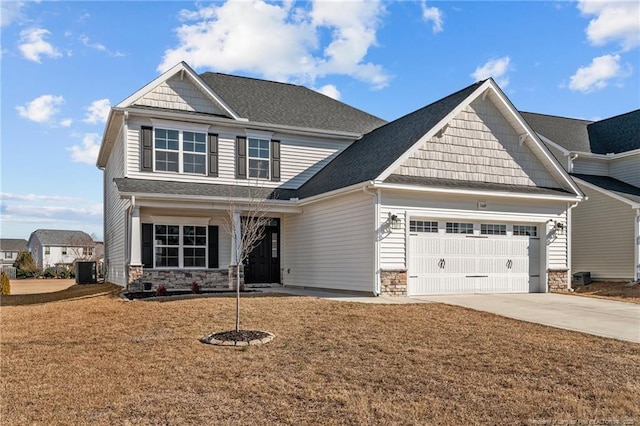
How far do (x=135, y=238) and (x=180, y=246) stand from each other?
228cm

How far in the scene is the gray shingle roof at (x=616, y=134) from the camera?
24.4 meters

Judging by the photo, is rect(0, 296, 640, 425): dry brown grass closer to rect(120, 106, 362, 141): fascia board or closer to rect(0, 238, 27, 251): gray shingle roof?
rect(120, 106, 362, 141): fascia board

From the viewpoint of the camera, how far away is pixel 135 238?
16578 mm

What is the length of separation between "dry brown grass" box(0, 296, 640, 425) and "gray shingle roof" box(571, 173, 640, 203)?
13.5 m

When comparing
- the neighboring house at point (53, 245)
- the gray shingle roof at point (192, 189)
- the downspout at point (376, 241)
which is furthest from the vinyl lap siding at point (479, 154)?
the neighboring house at point (53, 245)

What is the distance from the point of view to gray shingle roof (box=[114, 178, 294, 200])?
1688cm

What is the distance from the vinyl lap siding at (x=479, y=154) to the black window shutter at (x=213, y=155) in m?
6.92

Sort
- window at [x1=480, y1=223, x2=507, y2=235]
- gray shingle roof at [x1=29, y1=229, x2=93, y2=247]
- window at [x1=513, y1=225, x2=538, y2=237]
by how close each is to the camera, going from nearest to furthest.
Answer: window at [x1=480, y1=223, x2=507, y2=235] < window at [x1=513, y1=225, x2=538, y2=237] < gray shingle roof at [x1=29, y1=229, x2=93, y2=247]

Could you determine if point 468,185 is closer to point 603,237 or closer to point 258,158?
point 258,158

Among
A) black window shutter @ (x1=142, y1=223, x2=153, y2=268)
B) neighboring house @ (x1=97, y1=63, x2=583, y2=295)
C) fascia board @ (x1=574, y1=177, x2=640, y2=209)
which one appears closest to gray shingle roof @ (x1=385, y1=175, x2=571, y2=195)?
neighboring house @ (x1=97, y1=63, x2=583, y2=295)

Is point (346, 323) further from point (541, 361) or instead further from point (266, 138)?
point (266, 138)

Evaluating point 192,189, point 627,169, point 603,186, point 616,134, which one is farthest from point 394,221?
point 616,134

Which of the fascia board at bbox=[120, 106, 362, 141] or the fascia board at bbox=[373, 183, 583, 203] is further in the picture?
the fascia board at bbox=[120, 106, 362, 141]

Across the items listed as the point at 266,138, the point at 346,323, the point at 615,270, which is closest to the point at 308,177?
the point at 266,138
